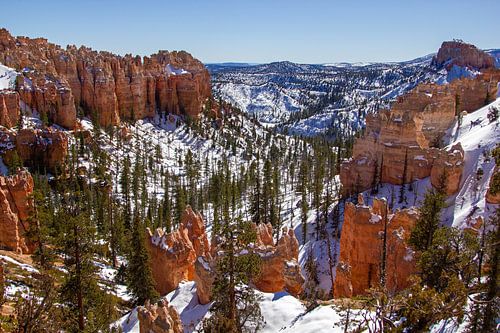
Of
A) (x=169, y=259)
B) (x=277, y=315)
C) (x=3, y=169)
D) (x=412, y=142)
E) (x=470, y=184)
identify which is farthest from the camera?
(x=3, y=169)

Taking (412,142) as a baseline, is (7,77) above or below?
above

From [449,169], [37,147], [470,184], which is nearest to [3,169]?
[37,147]

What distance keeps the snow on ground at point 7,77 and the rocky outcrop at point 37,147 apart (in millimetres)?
22344

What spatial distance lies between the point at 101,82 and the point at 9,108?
31660 mm

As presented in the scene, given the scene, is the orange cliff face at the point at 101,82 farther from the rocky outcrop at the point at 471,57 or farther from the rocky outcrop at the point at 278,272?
the rocky outcrop at the point at 471,57

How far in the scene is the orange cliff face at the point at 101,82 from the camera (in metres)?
95.7

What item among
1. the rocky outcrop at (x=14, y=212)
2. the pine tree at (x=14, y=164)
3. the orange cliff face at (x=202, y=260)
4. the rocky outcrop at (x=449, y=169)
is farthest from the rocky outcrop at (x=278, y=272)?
the pine tree at (x=14, y=164)

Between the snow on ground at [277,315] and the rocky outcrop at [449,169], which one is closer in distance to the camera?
the snow on ground at [277,315]

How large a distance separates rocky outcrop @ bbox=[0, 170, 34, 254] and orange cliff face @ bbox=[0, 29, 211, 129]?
5409 centimetres

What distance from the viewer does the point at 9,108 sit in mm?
83875

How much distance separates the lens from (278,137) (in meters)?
146

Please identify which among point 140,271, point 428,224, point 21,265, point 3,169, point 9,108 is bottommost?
point 21,265

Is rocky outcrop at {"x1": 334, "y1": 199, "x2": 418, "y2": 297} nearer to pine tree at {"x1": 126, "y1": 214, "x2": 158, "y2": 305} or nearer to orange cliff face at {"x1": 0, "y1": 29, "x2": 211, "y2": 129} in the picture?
pine tree at {"x1": 126, "y1": 214, "x2": 158, "y2": 305}

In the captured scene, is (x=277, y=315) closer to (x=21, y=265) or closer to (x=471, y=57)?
(x=21, y=265)
